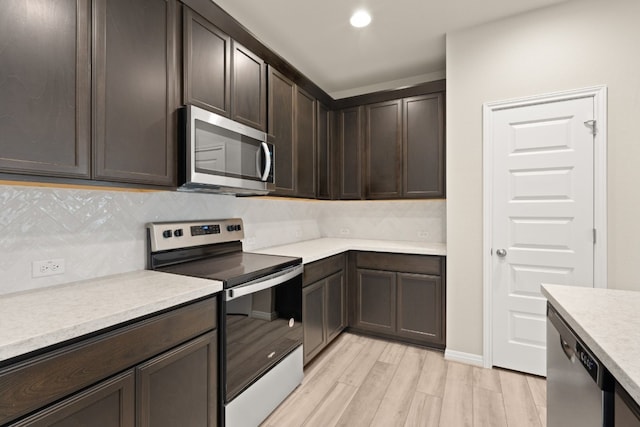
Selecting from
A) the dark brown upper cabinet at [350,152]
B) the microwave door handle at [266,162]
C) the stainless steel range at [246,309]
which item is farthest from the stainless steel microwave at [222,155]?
the dark brown upper cabinet at [350,152]

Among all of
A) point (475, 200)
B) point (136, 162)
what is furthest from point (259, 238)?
point (475, 200)

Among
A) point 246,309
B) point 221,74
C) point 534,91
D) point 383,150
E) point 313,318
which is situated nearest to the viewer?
point 246,309

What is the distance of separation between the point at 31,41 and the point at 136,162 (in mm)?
536

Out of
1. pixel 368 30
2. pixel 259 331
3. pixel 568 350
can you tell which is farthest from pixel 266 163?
pixel 568 350

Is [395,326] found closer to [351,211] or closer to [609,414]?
[351,211]

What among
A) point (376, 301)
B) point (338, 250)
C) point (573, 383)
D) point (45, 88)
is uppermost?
point (45, 88)

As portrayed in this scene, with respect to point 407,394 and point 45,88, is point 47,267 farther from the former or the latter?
point 407,394

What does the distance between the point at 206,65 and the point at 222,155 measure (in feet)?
1.74

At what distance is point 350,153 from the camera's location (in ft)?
10.7

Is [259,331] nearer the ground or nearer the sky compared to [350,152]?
nearer the ground

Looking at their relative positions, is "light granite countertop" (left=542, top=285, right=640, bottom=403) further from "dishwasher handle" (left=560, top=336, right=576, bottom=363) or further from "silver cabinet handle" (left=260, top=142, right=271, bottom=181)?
"silver cabinet handle" (left=260, top=142, right=271, bottom=181)

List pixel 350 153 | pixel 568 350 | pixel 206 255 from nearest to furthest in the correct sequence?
pixel 568 350
pixel 206 255
pixel 350 153

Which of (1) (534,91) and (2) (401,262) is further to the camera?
(2) (401,262)

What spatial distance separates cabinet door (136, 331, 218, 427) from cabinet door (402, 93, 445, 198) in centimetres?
227
